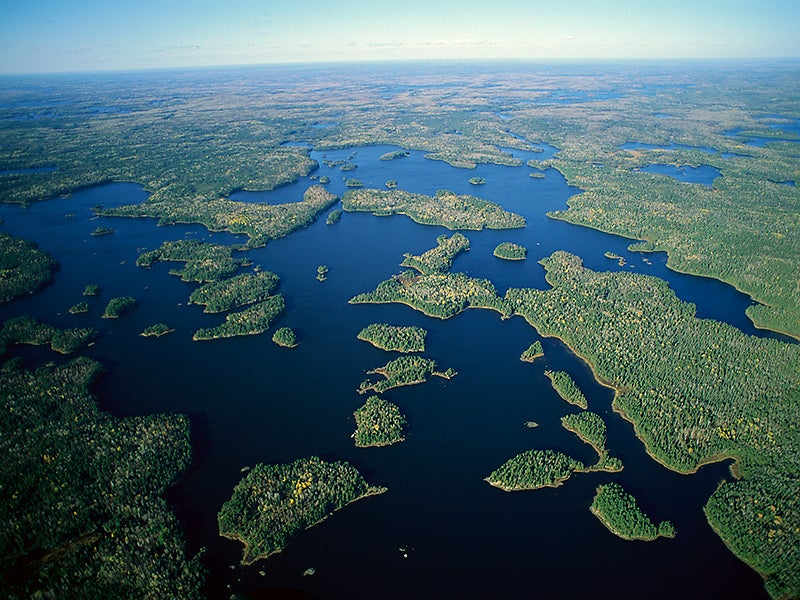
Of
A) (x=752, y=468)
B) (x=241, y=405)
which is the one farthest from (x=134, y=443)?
(x=752, y=468)

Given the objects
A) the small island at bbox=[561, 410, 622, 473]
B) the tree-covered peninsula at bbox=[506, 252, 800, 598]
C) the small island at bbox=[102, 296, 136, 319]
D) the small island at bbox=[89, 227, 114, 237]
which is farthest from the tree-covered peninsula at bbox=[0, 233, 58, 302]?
the small island at bbox=[561, 410, 622, 473]

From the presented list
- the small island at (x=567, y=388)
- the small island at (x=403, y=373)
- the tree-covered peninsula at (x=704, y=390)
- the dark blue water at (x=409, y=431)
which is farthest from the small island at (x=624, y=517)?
the small island at (x=403, y=373)

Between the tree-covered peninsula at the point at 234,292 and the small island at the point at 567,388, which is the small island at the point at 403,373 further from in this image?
the tree-covered peninsula at the point at 234,292

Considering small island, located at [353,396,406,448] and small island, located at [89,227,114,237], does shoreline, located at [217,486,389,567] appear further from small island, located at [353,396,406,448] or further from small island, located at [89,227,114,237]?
small island, located at [89,227,114,237]

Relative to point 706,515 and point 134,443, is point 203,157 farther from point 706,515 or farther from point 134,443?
point 706,515

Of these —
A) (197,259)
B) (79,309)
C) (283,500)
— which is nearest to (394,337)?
(283,500)
